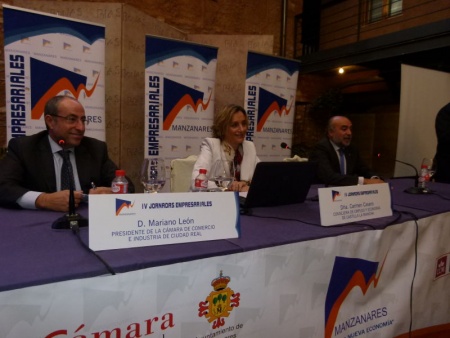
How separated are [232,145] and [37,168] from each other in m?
1.13

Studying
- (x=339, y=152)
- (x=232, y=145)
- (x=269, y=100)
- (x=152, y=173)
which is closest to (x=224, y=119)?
(x=232, y=145)

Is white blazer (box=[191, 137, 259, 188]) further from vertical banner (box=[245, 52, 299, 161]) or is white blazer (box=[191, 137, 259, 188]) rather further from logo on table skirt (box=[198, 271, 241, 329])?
vertical banner (box=[245, 52, 299, 161])

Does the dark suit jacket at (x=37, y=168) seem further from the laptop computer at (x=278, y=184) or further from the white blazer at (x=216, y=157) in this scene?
the laptop computer at (x=278, y=184)

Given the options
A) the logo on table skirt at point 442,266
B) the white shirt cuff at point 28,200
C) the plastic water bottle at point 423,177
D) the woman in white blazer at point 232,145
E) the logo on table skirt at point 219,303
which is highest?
the woman in white blazer at point 232,145

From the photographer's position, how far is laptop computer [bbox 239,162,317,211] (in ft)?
4.62

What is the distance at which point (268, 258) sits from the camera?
42.0 inches

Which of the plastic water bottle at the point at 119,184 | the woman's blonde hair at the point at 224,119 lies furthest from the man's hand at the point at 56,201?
the woman's blonde hair at the point at 224,119

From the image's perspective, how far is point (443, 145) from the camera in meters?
2.80

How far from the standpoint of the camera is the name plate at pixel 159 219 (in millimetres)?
918

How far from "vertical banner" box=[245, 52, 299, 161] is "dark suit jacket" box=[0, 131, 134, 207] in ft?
8.78

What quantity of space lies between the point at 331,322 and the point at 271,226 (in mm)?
396

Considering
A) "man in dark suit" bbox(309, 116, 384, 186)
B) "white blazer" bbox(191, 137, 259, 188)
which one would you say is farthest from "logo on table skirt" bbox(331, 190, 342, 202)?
"man in dark suit" bbox(309, 116, 384, 186)

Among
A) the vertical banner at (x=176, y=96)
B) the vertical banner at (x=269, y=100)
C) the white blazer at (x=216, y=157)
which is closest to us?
the white blazer at (x=216, y=157)

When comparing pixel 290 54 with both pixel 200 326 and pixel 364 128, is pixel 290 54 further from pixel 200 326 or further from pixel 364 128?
pixel 200 326
